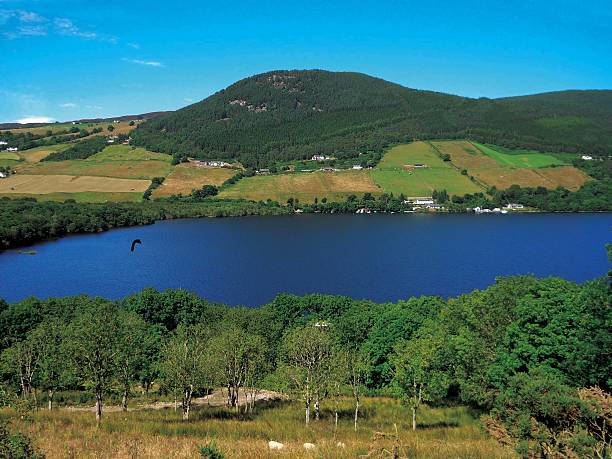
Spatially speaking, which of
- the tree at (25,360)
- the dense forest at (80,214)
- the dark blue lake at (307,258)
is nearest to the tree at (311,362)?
the tree at (25,360)

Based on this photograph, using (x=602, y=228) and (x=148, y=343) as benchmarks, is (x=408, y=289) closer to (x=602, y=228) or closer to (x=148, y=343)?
(x=148, y=343)

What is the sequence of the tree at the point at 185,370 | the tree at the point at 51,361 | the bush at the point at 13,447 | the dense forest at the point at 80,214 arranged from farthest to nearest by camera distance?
1. the dense forest at the point at 80,214
2. the tree at the point at 51,361
3. the tree at the point at 185,370
4. the bush at the point at 13,447

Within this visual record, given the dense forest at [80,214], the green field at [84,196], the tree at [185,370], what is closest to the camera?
the tree at [185,370]

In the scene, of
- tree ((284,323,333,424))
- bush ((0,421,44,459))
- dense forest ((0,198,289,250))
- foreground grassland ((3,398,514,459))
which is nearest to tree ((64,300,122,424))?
foreground grassland ((3,398,514,459))

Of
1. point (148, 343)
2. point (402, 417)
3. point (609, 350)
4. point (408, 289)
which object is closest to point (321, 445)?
point (609, 350)

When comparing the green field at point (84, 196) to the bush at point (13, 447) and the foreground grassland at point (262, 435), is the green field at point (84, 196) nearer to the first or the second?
the foreground grassland at point (262, 435)

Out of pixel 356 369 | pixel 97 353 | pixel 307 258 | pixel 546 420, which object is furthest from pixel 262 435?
pixel 307 258
